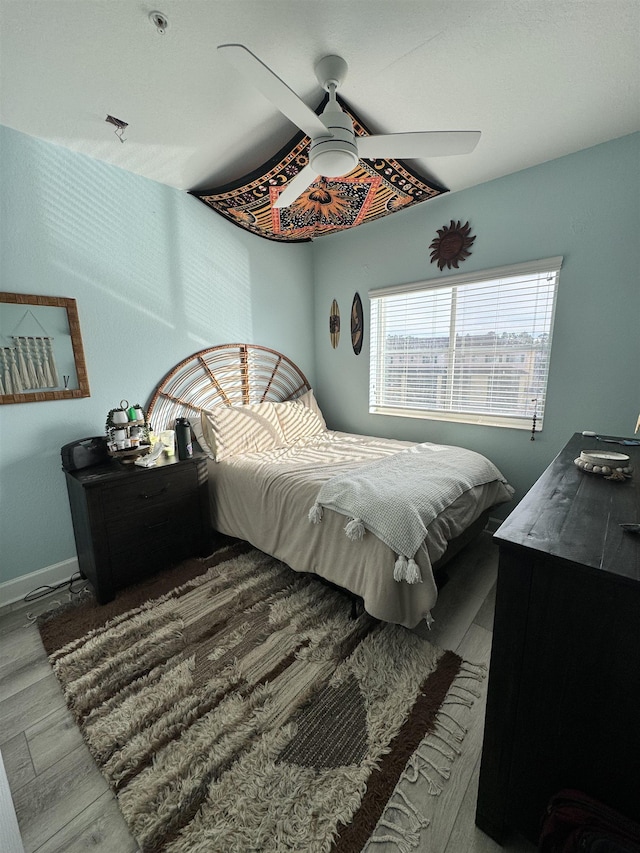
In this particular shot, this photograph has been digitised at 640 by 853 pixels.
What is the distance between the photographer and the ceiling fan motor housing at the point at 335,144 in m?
1.49

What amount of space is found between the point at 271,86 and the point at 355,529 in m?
1.79

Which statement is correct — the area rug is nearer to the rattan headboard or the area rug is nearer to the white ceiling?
the rattan headboard

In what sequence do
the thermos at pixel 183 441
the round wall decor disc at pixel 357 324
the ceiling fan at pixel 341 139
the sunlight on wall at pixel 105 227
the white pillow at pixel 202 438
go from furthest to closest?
the round wall decor disc at pixel 357 324 → the white pillow at pixel 202 438 → the thermos at pixel 183 441 → the sunlight on wall at pixel 105 227 → the ceiling fan at pixel 341 139

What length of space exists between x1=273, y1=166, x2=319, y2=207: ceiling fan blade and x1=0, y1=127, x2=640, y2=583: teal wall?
1.00 meters

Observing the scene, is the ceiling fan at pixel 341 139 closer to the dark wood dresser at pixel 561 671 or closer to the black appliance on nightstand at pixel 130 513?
the dark wood dresser at pixel 561 671

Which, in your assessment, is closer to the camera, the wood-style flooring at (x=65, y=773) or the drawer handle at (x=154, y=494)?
the wood-style flooring at (x=65, y=773)

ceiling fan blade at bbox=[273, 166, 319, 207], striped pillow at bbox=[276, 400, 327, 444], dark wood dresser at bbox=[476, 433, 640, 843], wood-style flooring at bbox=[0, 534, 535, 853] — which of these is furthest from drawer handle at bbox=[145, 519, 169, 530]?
ceiling fan blade at bbox=[273, 166, 319, 207]

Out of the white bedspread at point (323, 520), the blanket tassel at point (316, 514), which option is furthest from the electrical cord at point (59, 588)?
the blanket tassel at point (316, 514)

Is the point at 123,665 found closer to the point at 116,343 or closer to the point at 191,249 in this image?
the point at 116,343

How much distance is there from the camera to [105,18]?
1.27m

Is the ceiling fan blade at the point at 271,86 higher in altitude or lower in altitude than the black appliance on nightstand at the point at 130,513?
higher

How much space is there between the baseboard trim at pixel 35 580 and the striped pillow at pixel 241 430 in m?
1.15

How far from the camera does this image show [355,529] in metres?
1.65

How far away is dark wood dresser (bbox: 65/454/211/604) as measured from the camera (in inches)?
76.6
